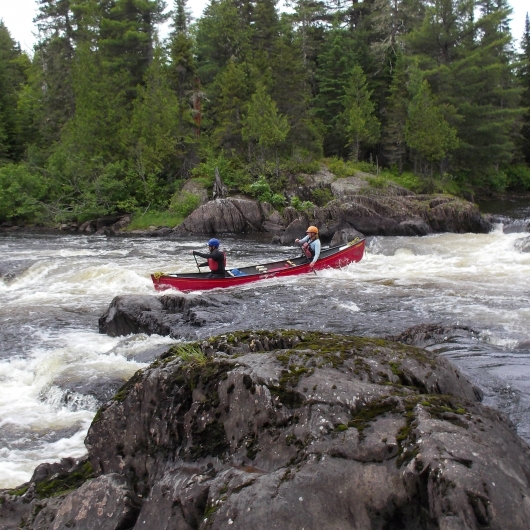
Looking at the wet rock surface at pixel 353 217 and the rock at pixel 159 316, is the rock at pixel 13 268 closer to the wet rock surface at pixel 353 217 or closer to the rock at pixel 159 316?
the rock at pixel 159 316

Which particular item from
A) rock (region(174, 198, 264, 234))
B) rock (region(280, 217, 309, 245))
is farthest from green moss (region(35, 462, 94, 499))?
rock (region(174, 198, 264, 234))

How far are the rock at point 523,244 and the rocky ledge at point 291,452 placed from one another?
48.3ft

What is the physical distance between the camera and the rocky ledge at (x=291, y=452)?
3.19 metres

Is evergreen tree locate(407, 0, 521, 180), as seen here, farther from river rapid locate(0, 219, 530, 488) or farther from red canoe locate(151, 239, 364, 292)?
red canoe locate(151, 239, 364, 292)

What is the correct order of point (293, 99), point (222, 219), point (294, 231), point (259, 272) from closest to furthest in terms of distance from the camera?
point (259, 272) < point (294, 231) < point (222, 219) < point (293, 99)

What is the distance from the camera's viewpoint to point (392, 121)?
1502 inches

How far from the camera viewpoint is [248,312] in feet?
38.2

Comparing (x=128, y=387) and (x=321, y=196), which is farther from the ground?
(x=321, y=196)

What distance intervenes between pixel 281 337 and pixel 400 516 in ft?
8.70

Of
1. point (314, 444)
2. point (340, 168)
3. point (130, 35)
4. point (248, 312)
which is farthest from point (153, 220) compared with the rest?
point (314, 444)

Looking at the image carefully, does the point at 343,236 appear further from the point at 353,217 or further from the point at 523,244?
the point at 523,244

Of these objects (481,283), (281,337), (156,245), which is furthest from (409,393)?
(156,245)

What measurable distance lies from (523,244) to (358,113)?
20250 mm

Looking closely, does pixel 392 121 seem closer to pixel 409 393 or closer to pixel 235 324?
pixel 235 324
